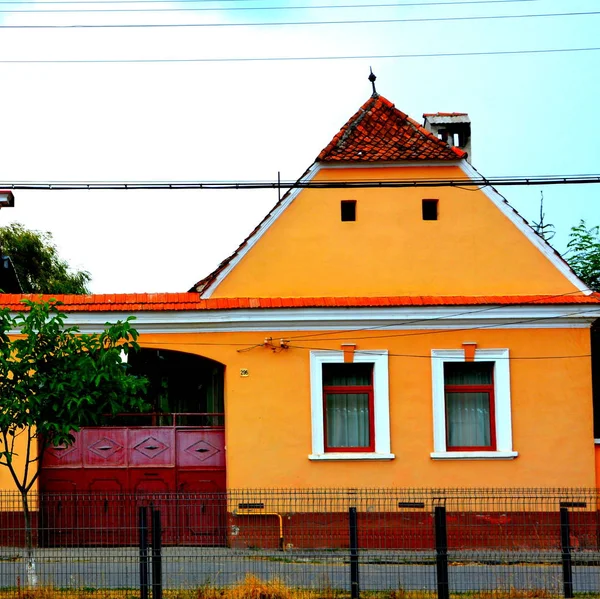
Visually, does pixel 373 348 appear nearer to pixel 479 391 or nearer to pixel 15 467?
pixel 479 391

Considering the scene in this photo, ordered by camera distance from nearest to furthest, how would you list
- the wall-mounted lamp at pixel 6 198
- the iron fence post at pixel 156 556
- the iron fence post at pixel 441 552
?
the iron fence post at pixel 156 556 < the iron fence post at pixel 441 552 < the wall-mounted lamp at pixel 6 198

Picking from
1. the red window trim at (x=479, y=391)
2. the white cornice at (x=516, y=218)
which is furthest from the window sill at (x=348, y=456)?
the white cornice at (x=516, y=218)

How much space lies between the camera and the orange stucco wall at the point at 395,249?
63.9ft

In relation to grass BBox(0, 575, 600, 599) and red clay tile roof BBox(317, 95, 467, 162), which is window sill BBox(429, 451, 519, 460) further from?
red clay tile roof BBox(317, 95, 467, 162)

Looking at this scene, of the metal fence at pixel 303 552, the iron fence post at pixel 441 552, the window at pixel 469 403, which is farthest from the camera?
the window at pixel 469 403

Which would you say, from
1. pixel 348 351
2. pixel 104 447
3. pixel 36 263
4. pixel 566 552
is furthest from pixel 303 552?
pixel 36 263

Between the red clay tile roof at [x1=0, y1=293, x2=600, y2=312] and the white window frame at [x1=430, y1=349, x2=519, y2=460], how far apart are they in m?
0.90

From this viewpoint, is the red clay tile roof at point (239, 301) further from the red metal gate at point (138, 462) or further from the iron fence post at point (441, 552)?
the iron fence post at point (441, 552)

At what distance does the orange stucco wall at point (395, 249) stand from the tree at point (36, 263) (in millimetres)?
27611

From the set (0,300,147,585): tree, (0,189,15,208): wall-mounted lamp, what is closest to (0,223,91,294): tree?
(0,189,15,208): wall-mounted lamp

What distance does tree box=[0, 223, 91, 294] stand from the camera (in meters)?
45.9

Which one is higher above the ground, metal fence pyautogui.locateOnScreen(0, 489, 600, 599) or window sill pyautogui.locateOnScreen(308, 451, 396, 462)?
window sill pyautogui.locateOnScreen(308, 451, 396, 462)

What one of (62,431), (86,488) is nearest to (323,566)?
(62,431)

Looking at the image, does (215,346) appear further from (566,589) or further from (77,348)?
(566,589)
